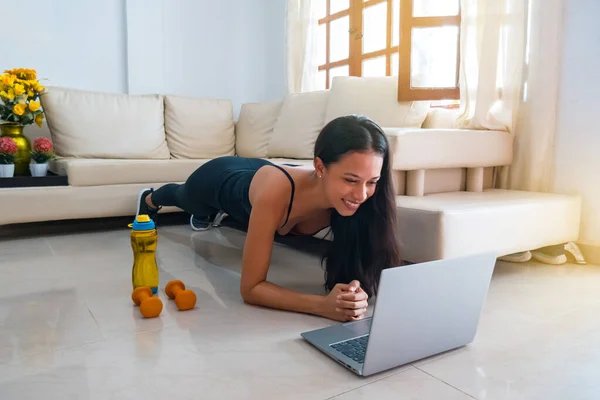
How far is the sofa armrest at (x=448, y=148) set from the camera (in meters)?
1.90

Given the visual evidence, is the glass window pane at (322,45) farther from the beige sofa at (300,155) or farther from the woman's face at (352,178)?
the woman's face at (352,178)

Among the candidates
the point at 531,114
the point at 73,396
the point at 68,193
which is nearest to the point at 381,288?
the point at 73,396

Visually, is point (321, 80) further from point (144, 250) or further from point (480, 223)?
point (144, 250)

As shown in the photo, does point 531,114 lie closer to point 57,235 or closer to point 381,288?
point 381,288

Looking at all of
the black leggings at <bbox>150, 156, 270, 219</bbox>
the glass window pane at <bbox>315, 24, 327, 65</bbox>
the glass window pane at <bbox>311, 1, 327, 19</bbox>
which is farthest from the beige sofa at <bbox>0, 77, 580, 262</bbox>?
the glass window pane at <bbox>311, 1, 327, 19</bbox>

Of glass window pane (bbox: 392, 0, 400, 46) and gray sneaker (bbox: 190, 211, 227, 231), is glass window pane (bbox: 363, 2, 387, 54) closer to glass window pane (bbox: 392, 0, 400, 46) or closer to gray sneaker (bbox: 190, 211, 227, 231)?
glass window pane (bbox: 392, 0, 400, 46)

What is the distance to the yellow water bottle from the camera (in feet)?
5.14

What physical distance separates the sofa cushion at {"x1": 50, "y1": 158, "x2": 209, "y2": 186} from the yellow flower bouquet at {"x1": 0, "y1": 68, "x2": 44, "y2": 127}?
1.08ft

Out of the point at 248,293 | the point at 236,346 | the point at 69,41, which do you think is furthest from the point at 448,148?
the point at 69,41

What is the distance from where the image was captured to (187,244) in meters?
2.56

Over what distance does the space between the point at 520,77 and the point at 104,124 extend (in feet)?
8.70

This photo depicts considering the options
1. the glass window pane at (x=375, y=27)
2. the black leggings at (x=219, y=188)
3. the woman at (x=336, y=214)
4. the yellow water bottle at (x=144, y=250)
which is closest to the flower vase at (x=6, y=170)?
the black leggings at (x=219, y=188)

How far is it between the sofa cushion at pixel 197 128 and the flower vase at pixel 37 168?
101 centimetres

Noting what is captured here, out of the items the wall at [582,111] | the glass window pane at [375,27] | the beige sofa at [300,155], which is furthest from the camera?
the glass window pane at [375,27]
